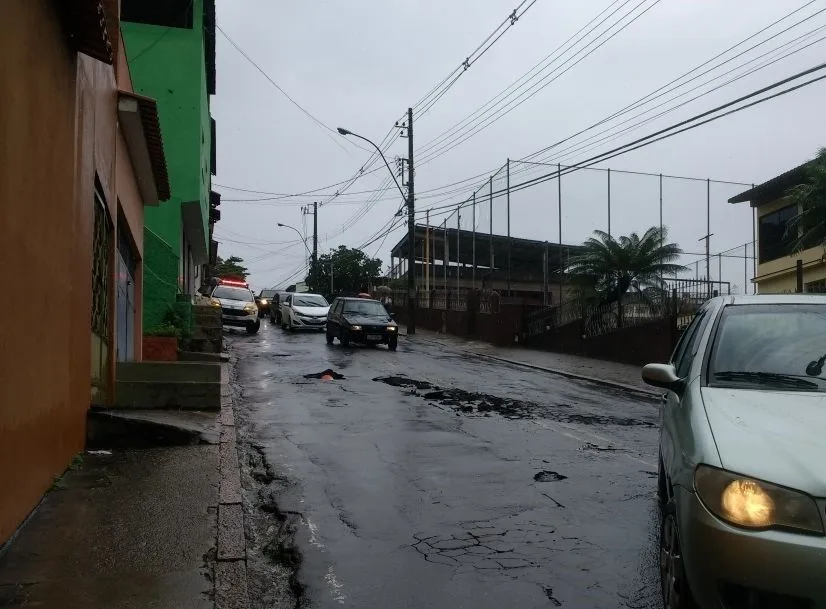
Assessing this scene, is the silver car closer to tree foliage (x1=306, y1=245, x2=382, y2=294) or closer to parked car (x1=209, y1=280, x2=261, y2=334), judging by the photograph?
parked car (x1=209, y1=280, x2=261, y2=334)

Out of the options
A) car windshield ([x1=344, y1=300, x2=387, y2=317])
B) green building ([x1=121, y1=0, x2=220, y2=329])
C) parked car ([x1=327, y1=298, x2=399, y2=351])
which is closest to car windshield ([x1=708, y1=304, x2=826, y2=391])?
green building ([x1=121, y1=0, x2=220, y2=329])

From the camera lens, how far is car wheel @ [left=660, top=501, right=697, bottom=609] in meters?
3.59

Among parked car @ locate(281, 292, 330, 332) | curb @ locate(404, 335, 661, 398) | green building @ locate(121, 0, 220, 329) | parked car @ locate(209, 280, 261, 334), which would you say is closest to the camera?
curb @ locate(404, 335, 661, 398)

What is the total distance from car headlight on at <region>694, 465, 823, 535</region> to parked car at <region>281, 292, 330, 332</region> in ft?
88.7

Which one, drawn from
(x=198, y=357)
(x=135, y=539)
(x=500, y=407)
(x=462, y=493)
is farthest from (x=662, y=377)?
(x=198, y=357)

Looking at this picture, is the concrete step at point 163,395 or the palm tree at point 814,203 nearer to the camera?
the concrete step at point 163,395

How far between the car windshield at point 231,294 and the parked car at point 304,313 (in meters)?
1.99

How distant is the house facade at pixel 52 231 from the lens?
4.66 metres

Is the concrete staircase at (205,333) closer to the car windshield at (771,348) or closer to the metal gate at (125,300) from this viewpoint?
the metal gate at (125,300)

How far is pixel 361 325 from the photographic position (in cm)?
2391

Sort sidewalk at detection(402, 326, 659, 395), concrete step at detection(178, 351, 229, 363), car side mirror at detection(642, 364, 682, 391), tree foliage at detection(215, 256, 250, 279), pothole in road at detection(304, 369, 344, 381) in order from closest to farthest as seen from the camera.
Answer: car side mirror at detection(642, 364, 682, 391) < pothole in road at detection(304, 369, 344, 381) < concrete step at detection(178, 351, 229, 363) < sidewalk at detection(402, 326, 659, 395) < tree foliage at detection(215, 256, 250, 279)

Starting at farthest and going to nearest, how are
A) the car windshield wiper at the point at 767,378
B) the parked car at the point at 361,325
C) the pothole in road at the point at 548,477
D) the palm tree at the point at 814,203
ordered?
the parked car at the point at 361,325
the palm tree at the point at 814,203
the pothole in road at the point at 548,477
the car windshield wiper at the point at 767,378

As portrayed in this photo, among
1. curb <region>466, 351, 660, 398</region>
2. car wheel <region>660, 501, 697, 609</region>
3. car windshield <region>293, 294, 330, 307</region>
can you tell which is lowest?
curb <region>466, 351, 660, 398</region>

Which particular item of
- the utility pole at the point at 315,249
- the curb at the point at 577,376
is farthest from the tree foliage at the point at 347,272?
the curb at the point at 577,376
